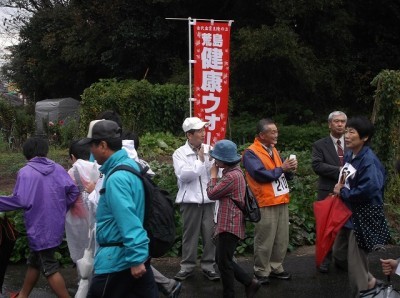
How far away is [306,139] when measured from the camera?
687 inches

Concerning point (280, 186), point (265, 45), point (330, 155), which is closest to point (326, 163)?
point (330, 155)

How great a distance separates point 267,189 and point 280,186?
0.16m

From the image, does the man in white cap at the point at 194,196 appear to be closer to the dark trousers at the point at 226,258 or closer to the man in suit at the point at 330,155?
the dark trousers at the point at 226,258

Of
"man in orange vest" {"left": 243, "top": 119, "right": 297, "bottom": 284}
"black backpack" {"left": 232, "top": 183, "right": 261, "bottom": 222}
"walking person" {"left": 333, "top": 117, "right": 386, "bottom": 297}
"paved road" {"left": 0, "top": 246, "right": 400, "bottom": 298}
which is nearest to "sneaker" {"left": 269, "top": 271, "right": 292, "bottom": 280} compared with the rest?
"paved road" {"left": 0, "top": 246, "right": 400, "bottom": 298}

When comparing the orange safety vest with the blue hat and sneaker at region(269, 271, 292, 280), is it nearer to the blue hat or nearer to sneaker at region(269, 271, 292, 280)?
the blue hat

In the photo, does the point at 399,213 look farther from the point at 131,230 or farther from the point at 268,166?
the point at 131,230

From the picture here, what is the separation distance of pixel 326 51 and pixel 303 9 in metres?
2.23

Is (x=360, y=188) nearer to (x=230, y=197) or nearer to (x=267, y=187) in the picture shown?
(x=230, y=197)

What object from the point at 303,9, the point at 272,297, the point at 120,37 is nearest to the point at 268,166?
the point at 272,297

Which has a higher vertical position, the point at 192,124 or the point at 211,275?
the point at 192,124

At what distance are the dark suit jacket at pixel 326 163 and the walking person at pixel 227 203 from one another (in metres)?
1.54

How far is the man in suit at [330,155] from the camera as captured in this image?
6.93 meters

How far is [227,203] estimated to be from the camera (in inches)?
226

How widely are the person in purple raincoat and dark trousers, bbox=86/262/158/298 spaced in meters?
1.50
